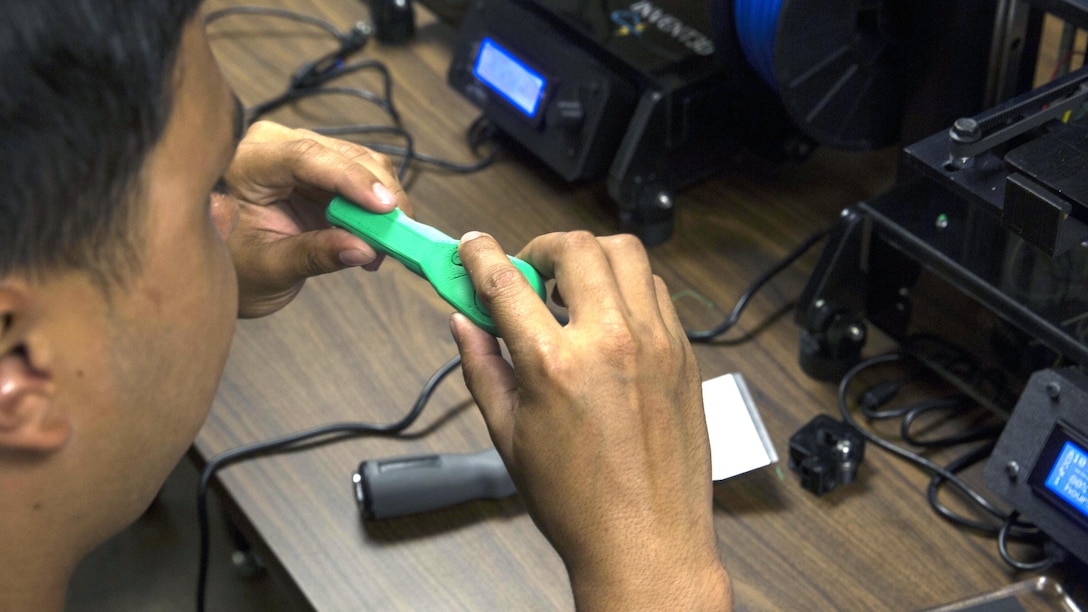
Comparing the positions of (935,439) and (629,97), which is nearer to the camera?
(935,439)

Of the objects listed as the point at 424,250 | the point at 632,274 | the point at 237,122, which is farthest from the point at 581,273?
the point at 237,122

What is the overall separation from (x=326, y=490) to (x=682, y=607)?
390mm

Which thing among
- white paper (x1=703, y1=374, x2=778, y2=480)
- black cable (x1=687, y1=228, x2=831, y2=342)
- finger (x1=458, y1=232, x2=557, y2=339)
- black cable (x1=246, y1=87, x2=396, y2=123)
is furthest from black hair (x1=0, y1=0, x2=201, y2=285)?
black cable (x1=246, y1=87, x2=396, y2=123)

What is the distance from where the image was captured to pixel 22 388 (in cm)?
59

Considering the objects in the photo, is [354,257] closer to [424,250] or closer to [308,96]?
[424,250]

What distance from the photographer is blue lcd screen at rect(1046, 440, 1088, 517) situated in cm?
83

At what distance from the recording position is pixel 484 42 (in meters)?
1.31

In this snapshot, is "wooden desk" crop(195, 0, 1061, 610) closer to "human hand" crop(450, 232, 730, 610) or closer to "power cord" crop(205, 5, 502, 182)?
"power cord" crop(205, 5, 502, 182)

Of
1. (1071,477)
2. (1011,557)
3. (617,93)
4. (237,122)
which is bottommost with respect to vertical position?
(1011,557)

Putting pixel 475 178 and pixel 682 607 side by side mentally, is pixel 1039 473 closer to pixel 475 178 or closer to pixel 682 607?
pixel 682 607

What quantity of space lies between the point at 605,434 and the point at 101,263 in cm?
32

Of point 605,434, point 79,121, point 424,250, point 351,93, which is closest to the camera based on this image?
point 79,121

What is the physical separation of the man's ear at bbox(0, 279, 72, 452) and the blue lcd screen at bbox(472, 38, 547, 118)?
741 millimetres

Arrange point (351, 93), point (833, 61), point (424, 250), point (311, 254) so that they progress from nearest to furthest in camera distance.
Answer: point (424, 250)
point (311, 254)
point (833, 61)
point (351, 93)
